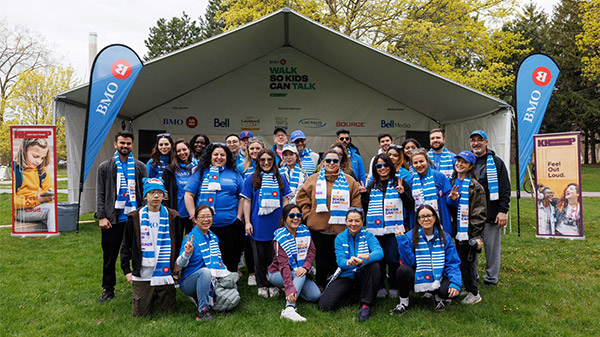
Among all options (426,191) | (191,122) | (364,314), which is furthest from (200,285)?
(191,122)

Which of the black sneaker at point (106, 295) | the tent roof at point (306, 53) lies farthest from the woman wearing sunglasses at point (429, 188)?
the tent roof at point (306, 53)

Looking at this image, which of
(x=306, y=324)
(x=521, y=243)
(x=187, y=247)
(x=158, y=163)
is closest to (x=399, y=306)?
(x=306, y=324)

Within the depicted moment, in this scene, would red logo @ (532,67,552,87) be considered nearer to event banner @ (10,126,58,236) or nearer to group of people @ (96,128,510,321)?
group of people @ (96,128,510,321)

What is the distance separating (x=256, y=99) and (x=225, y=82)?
0.83 metres

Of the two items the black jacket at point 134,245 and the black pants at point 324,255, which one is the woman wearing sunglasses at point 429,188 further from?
the black jacket at point 134,245

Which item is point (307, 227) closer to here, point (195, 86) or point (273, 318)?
point (273, 318)

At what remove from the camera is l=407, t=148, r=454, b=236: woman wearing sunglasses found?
3.64 meters

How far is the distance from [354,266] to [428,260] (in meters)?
0.64

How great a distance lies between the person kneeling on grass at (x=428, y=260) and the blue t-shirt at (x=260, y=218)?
4.22 feet

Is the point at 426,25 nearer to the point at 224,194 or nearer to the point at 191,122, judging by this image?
the point at 191,122

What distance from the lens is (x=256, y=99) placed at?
31.2 feet

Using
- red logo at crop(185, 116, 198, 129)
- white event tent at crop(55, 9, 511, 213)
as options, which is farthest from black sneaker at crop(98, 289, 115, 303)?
red logo at crop(185, 116, 198, 129)

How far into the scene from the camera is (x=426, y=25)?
43.4ft

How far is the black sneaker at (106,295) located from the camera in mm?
3779
